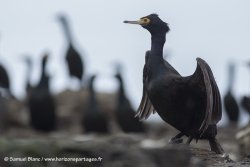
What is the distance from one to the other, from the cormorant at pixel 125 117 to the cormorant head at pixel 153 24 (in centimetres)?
1517

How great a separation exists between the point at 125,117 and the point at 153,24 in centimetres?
1595

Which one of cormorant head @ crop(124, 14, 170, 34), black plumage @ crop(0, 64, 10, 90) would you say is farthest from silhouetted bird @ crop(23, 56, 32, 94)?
cormorant head @ crop(124, 14, 170, 34)

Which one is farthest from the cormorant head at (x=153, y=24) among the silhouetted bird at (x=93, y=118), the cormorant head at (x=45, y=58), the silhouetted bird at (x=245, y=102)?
the cormorant head at (x=45, y=58)

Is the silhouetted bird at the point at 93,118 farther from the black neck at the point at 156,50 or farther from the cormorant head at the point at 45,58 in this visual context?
the black neck at the point at 156,50

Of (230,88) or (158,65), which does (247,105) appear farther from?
(158,65)

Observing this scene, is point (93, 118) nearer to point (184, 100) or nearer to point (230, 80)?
point (230, 80)

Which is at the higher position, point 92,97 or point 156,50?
point 92,97

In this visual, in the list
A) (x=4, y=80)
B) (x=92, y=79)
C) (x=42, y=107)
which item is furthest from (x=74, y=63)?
(x=42, y=107)

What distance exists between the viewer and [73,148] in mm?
9219

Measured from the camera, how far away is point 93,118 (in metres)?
28.8

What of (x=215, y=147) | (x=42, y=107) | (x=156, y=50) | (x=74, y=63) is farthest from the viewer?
(x=74, y=63)

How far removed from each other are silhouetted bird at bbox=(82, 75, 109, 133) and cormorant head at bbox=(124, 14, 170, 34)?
15153 millimetres

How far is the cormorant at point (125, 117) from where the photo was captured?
28641 mm

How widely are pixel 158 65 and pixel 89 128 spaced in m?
15.8
